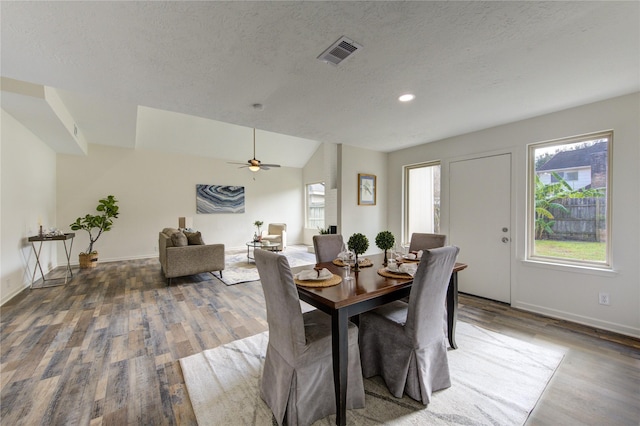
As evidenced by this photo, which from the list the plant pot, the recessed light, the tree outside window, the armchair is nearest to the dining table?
the recessed light

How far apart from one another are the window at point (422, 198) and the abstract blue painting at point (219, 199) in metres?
5.03

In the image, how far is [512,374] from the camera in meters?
1.94

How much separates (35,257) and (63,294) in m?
1.29

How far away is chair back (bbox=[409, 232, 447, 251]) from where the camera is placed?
2732 millimetres

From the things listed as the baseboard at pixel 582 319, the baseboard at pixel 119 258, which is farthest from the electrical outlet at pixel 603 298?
the baseboard at pixel 119 258

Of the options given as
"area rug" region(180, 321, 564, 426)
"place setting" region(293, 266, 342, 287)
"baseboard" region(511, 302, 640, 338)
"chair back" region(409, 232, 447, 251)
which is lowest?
"area rug" region(180, 321, 564, 426)

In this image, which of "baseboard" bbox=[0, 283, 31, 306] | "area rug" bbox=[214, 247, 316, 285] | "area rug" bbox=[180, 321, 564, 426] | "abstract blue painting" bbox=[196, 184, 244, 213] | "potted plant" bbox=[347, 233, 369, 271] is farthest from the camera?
"abstract blue painting" bbox=[196, 184, 244, 213]

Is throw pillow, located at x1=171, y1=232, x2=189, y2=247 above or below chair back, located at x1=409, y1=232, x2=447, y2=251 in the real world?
below

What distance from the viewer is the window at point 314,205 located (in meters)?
8.82

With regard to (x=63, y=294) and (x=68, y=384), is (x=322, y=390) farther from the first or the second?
(x=63, y=294)

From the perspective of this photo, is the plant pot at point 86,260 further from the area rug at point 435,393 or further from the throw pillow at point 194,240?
the area rug at point 435,393

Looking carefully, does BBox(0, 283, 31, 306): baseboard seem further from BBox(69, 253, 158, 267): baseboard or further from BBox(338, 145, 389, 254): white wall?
BBox(338, 145, 389, 254): white wall

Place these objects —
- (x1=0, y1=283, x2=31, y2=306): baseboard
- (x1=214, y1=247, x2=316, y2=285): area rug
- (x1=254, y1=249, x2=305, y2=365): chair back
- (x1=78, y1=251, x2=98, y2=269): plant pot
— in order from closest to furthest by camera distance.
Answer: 1. (x1=254, y1=249, x2=305, y2=365): chair back
2. (x1=0, y1=283, x2=31, y2=306): baseboard
3. (x1=214, y1=247, x2=316, y2=285): area rug
4. (x1=78, y1=251, x2=98, y2=269): plant pot

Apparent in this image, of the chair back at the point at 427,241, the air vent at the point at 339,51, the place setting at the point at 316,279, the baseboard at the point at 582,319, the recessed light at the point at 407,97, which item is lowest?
the baseboard at the point at 582,319
